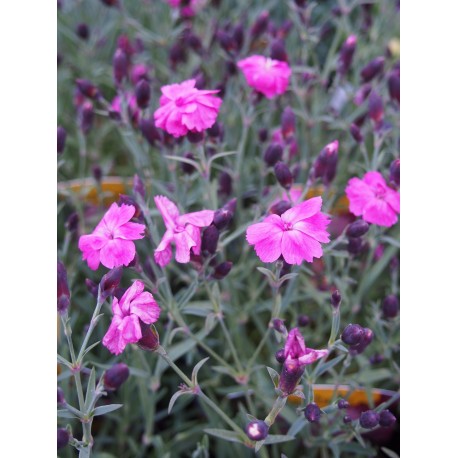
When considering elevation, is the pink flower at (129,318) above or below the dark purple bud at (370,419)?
above

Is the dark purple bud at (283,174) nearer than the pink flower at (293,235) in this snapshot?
No

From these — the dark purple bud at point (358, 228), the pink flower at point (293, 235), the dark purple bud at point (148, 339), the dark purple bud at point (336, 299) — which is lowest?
the dark purple bud at point (148, 339)

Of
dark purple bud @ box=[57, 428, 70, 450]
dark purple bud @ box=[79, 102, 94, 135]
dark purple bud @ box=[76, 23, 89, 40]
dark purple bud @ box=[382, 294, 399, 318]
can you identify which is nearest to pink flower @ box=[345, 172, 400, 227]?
dark purple bud @ box=[382, 294, 399, 318]

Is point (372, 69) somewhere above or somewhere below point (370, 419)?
above

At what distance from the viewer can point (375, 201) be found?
895 millimetres

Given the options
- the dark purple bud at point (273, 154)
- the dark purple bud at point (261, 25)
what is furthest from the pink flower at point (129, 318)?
the dark purple bud at point (261, 25)

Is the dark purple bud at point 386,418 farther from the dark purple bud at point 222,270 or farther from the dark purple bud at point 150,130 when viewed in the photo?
the dark purple bud at point 150,130

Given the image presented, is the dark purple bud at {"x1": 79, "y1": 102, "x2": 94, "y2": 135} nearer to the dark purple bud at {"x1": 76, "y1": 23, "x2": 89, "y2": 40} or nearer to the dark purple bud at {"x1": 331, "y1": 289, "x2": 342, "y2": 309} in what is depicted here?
the dark purple bud at {"x1": 76, "y1": 23, "x2": 89, "y2": 40}

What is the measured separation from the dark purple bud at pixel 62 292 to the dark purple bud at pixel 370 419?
0.40 m

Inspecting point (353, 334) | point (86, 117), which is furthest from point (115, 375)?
point (86, 117)

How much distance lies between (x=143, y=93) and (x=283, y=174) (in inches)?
11.5

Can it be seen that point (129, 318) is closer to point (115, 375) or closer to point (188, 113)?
point (115, 375)

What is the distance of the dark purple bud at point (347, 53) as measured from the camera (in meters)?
1.27

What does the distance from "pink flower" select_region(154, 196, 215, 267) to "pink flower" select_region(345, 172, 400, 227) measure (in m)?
0.21
